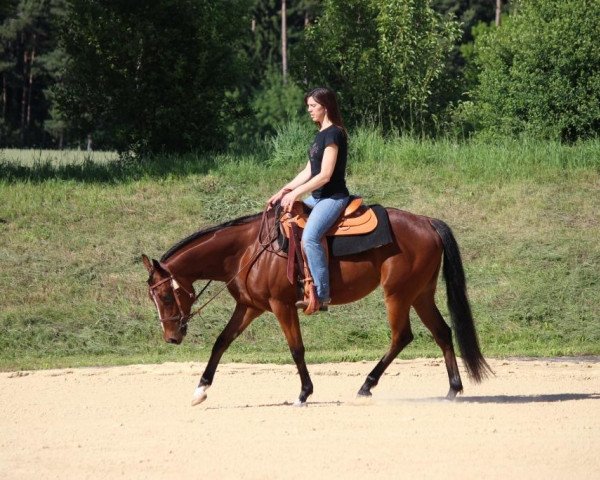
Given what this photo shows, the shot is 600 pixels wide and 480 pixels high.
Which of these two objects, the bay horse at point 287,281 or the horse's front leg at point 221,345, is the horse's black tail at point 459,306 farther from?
the horse's front leg at point 221,345

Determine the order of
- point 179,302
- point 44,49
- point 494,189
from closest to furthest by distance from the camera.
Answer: point 179,302 < point 494,189 < point 44,49

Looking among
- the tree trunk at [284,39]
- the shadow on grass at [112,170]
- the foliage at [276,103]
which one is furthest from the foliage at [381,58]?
the tree trunk at [284,39]

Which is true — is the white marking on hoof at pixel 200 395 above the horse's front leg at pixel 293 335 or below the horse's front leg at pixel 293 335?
below

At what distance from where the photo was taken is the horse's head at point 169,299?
11125 millimetres

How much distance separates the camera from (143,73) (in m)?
26.0

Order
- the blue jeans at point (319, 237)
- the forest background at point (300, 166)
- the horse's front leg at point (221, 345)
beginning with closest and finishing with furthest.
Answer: the blue jeans at point (319, 237) < the horse's front leg at point (221, 345) < the forest background at point (300, 166)

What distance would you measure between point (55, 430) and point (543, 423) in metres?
3.98

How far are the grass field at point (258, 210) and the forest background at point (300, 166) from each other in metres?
0.04

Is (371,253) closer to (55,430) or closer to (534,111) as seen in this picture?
(55,430)

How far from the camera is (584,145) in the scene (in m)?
24.8

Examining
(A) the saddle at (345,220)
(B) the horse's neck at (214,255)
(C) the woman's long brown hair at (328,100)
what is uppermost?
(C) the woman's long brown hair at (328,100)

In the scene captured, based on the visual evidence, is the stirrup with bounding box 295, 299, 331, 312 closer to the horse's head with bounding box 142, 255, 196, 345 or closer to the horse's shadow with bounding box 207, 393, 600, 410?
the horse's shadow with bounding box 207, 393, 600, 410

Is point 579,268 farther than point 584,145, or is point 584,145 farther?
point 584,145

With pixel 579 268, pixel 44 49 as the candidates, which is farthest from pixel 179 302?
pixel 44 49
